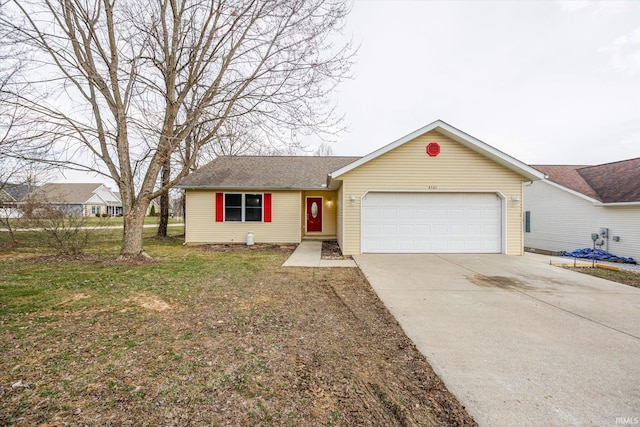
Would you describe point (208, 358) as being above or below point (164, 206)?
below

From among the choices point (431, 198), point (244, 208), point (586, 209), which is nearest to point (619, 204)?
point (586, 209)

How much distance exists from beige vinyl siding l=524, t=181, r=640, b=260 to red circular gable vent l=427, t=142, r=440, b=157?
756cm

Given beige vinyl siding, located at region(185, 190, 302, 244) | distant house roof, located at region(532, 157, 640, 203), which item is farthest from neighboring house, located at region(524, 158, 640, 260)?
beige vinyl siding, located at region(185, 190, 302, 244)

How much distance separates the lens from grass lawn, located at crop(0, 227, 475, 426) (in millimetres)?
1983

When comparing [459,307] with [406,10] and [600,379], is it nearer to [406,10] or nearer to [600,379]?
[600,379]

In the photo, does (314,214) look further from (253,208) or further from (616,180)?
(616,180)

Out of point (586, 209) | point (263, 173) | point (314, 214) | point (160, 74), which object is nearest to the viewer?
point (160, 74)

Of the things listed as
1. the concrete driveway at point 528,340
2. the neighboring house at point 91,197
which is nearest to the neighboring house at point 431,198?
the concrete driveway at point 528,340

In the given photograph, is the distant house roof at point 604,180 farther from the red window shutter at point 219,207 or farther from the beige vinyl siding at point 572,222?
the red window shutter at point 219,207

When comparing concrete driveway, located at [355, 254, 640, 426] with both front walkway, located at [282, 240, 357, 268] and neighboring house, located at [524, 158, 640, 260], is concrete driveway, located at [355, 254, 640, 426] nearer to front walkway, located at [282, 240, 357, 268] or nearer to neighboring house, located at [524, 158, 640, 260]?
front walkway, located at [282, 240, 357, 268]

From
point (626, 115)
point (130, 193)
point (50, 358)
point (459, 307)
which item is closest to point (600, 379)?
point (459, 307)

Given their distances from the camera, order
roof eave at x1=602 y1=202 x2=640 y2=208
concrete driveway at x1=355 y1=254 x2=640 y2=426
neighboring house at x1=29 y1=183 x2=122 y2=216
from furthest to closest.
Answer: neighboring house at x1=29 y1=183 x2=122 y2=216 < roof eave at x1=602 y1=202 x2=640 y2=208 < concrete driveway at x1=355 y1=254 x2=640 y2=426

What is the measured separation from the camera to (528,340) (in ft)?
10.6

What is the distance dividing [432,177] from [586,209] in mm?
7762
